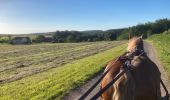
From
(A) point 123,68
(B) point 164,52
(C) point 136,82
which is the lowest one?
(B) point 164,52

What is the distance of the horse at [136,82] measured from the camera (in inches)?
167

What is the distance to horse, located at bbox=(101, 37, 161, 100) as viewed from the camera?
4.24 metres

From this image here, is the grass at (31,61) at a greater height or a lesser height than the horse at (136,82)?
lesser

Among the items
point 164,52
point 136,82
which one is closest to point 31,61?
point 164,52

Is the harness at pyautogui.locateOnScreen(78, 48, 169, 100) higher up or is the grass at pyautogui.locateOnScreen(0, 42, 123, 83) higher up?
the harness at pyautogui.locateOnScreen(78, 48, 169, 100)

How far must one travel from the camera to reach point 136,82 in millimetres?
4672

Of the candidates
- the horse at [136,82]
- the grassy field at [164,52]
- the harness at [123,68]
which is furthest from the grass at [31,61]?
the horse at [136,82]

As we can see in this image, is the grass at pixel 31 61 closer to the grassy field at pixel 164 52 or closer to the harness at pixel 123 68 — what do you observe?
the grassy field at pixel 164 52

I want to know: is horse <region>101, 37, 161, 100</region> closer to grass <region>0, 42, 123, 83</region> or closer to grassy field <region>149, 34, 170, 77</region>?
grassy field <region>149, 34, 170, 77</region>

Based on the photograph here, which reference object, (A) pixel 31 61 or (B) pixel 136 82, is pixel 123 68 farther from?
(A) pixel 31 61

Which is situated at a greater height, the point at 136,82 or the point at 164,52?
the point at 136,82

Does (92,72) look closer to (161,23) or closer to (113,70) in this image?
(113,70)

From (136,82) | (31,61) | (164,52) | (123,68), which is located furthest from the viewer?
(31,61)

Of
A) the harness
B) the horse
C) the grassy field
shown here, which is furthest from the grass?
the horse
